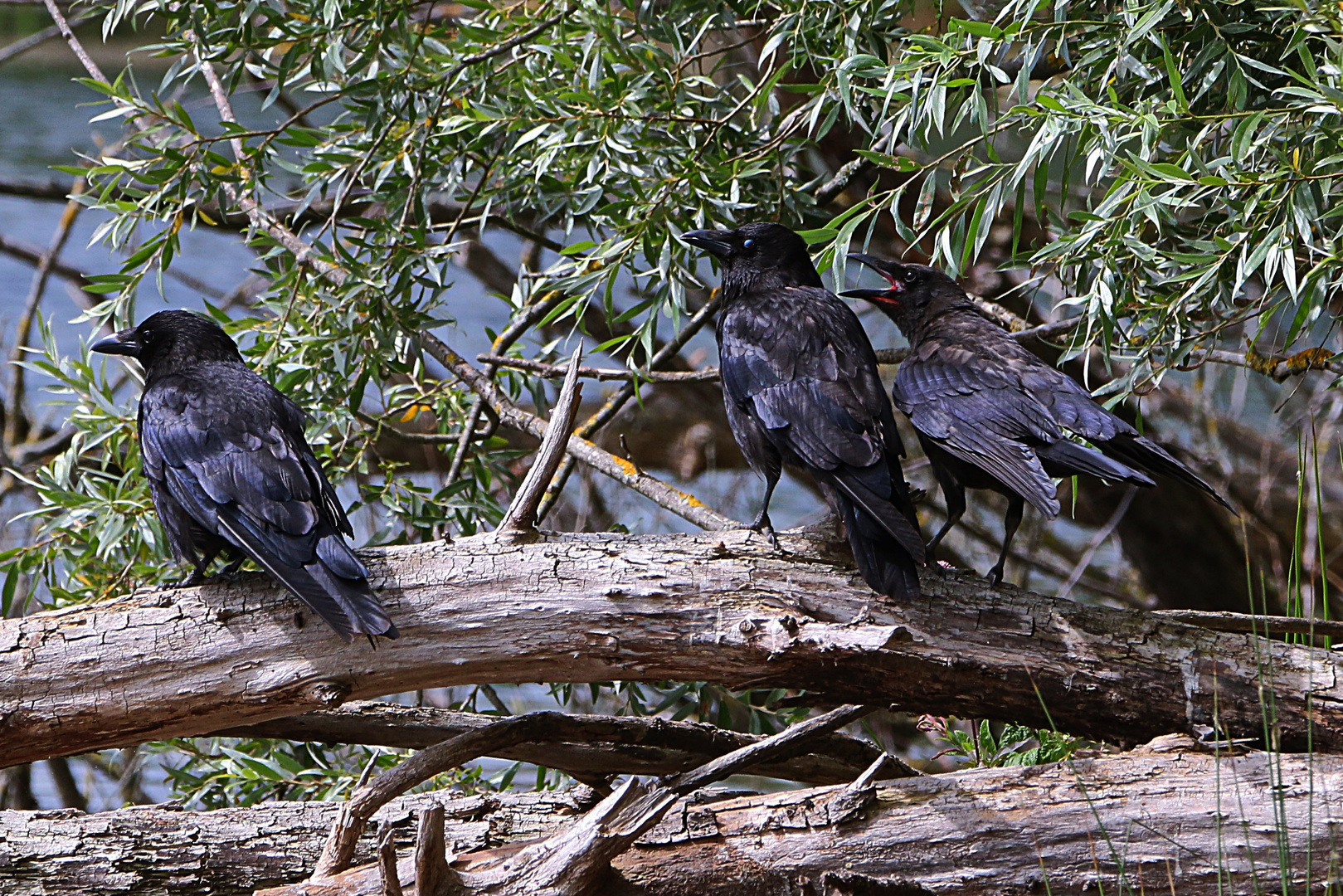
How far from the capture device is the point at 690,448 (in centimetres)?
688

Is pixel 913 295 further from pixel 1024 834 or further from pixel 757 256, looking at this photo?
pixel 1024 834

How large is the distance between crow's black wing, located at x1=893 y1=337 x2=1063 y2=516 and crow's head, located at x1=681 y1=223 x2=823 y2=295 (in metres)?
0.49

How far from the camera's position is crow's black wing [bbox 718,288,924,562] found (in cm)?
252

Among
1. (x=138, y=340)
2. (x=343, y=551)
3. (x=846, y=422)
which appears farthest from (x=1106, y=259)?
(x=138, y=340)

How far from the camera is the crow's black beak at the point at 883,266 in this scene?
11.0 ft

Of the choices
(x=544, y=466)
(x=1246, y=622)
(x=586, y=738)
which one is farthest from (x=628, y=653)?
(x=1246, y=622)

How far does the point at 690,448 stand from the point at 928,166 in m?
4.24

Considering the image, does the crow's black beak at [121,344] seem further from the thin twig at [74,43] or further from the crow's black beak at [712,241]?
the crow's black beak at [712,241]

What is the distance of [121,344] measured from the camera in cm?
308

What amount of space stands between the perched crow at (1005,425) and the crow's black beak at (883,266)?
28 cm

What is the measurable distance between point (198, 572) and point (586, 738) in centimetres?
93

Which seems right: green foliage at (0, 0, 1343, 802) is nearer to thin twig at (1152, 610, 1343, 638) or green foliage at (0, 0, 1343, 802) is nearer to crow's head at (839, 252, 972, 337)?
crow's head at (839, 252, 972, 337)

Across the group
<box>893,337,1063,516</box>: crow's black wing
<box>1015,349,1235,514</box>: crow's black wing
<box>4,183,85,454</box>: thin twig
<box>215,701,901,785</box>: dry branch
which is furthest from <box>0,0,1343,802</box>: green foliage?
<box>4,183,85,454</box>: thin twig

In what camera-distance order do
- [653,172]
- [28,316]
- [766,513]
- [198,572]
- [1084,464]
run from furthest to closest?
[28,316]
[653,172]
[766,513]
[198,572]
[1084,464]
